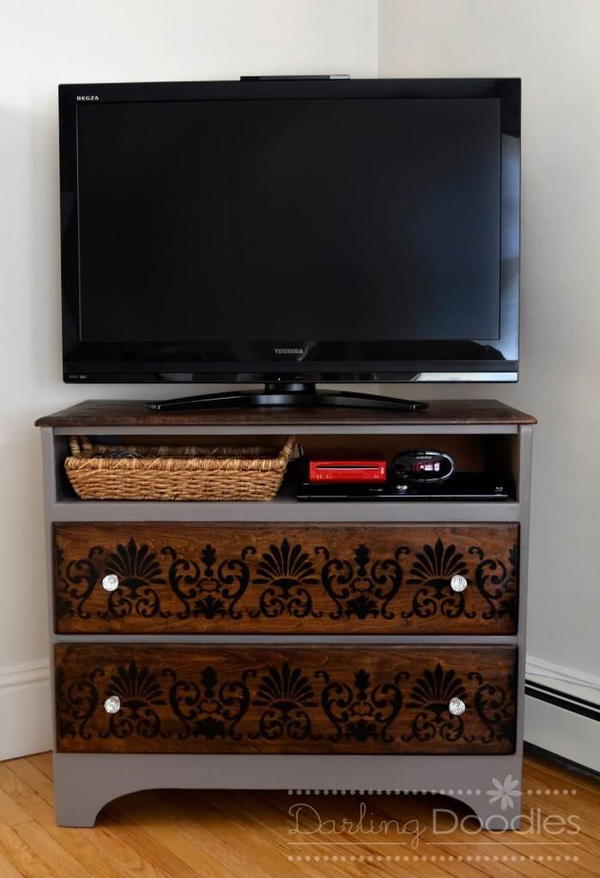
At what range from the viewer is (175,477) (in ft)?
6.60

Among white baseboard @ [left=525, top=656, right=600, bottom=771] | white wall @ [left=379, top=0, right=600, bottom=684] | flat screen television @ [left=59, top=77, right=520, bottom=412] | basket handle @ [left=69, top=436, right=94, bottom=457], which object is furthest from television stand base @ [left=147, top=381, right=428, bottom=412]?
white baseboard @ [left=525, top=656, right=600, bottom=771]

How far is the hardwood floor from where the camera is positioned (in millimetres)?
1912

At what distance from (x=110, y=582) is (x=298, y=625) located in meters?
0.38

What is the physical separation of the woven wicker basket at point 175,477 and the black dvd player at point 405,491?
0.08 metres

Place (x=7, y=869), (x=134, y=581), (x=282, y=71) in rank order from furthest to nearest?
(x=282, y=71) < (x=134, y=581) < (x=7, y=869)

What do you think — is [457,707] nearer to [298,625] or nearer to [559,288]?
[298,625]

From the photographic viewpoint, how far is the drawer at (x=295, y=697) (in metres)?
2.01

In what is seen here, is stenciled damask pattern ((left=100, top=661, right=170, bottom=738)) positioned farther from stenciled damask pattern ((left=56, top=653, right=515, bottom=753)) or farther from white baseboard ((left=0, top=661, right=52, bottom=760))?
white baseboard ((left=0, top=661, right=52, bottom=760))

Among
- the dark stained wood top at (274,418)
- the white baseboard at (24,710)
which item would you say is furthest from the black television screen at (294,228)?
the white baseboard at (24,710)

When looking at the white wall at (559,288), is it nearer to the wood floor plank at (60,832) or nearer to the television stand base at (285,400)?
the television stand base at (285,400)

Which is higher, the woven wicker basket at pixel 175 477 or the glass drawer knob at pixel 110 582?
the woven wicker basket at pixel 175 477

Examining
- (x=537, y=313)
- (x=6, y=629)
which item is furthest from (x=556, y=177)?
(x=6, y=629)

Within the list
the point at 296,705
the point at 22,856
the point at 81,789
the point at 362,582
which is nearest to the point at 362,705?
the point at 296,705

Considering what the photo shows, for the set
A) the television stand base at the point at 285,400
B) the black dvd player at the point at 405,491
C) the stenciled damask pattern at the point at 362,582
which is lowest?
the stenciled damask pattern at the point at 362,582
